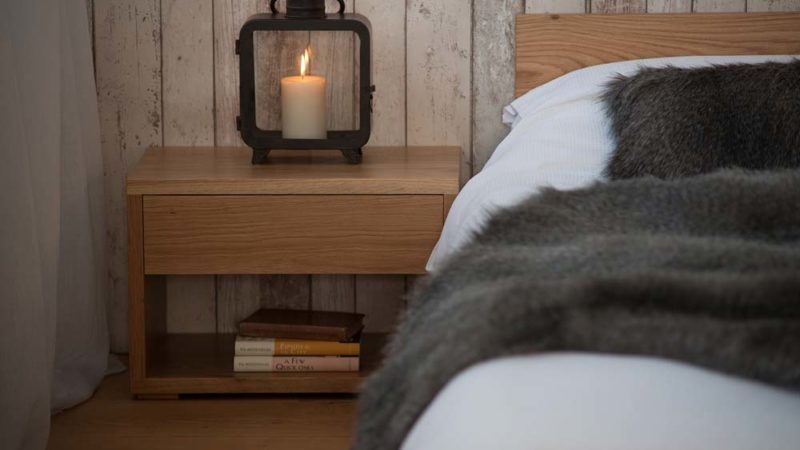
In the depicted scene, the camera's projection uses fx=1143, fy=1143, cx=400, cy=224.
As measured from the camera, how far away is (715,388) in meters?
0.95

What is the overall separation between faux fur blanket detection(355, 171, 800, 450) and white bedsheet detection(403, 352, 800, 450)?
2 centimetres

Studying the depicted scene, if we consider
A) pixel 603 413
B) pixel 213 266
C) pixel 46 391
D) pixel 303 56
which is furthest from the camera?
pixel 303 56

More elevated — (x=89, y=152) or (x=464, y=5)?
(x=464, y=5)

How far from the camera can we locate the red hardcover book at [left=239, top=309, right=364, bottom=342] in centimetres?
235

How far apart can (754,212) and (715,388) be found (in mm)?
425

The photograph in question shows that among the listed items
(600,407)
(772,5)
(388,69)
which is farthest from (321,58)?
(600,407)

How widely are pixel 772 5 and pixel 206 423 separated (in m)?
1.51

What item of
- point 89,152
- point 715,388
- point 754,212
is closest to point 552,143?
point 754,212

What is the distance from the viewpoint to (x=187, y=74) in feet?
8.36

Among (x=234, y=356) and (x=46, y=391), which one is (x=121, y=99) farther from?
(x=46, y=391)

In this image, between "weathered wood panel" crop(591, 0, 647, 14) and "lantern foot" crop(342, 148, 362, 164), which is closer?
"lantern foot" crop(342, 148, 362, 164)

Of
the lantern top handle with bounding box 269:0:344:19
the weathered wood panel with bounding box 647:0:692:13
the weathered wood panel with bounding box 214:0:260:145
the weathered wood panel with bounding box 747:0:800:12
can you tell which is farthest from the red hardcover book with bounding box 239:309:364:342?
the weathered wood panel with bounding box 747:0:800:12

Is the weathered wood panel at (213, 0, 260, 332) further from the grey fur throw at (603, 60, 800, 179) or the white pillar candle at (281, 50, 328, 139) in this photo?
the grey fur throw at (603, 60, 800, 179)

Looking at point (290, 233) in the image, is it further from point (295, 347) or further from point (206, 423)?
point (206, 423)
